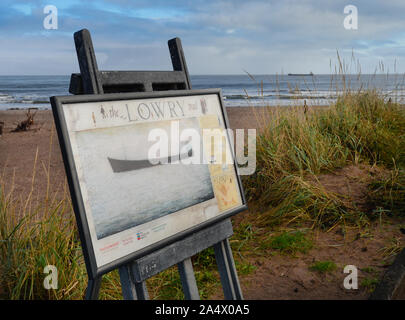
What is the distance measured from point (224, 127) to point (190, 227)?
56 centimetres

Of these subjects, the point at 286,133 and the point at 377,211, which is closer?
the point at 377,211

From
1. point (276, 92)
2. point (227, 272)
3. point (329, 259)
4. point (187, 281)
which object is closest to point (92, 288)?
point (187, 281)

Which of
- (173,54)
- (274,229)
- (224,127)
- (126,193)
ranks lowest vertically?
(274,229)

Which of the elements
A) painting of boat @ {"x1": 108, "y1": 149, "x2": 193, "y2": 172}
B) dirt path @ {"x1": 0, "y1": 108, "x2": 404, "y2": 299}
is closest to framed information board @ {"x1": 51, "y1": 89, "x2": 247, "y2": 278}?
painting of boat @ {"x1": 108, "y1": 149, "x2": 193, "y2": 172}

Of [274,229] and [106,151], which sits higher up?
[106,151]

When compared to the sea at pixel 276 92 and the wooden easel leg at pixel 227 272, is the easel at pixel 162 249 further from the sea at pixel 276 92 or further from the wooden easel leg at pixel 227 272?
the sea at pixel 276 92

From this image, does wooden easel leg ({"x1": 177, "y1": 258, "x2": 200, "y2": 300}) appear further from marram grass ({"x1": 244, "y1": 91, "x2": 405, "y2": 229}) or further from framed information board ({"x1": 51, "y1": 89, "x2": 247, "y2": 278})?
marram grass ({"x1": 244, "y1": 91, "x2": 405, "y2": 229})

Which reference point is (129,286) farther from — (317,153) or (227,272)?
(317,153)

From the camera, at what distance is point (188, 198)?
1.74 m

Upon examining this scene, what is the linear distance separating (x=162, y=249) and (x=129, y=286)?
0.65 ft

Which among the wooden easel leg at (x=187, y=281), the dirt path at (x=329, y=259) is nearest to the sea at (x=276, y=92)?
the dirt path at (x=329, y=259)
